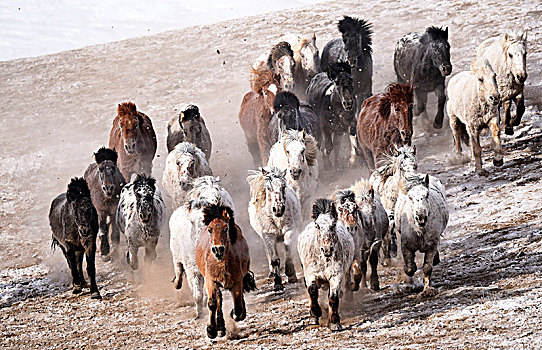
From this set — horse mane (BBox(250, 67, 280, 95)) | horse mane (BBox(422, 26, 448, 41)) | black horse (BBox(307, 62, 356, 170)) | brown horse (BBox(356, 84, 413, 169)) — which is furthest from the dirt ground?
horse mane (BBox(250, 67, 280, 95))

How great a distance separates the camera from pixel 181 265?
9781 millimetres

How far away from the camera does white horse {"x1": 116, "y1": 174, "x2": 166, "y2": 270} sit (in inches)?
427

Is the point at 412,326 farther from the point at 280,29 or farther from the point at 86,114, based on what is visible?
the point at 280,29

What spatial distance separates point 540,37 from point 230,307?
14356 mm

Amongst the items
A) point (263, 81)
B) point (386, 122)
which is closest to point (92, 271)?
point (386, 122)

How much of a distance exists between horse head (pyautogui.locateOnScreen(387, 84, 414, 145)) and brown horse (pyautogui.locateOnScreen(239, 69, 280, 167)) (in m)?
2.70

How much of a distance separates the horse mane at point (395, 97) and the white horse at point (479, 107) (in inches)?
50.7

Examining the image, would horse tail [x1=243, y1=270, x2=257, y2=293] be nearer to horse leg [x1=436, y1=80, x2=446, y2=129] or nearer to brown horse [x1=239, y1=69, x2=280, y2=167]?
brown horse [x1=239, y1=69, x2=280, y2=167]

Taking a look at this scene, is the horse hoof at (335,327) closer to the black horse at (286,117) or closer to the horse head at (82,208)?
the horse head at (82,208)

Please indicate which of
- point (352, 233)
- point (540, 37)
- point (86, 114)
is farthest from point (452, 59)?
point (352, 233)

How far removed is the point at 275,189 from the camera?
31.9ft

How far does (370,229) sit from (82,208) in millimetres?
4360

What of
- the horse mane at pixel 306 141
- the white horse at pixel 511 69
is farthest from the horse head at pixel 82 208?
the white horse at pixel 511 69

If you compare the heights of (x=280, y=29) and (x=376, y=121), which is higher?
(x=280, y=29)
